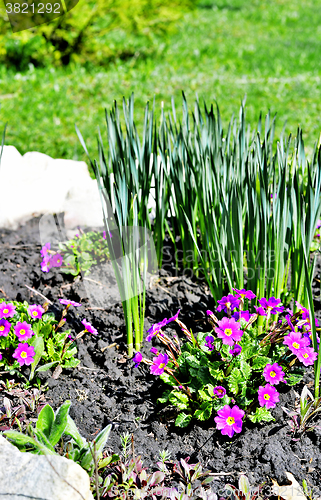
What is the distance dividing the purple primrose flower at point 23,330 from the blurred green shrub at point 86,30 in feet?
15.2

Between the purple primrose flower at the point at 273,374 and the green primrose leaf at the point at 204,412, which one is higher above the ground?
the purple primrose flower at the point at 273,374

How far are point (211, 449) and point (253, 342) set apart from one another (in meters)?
0.39

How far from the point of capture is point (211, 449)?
1501mm

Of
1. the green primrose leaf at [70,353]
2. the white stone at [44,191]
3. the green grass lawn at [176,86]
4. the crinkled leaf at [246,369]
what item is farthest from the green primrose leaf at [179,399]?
the green grass lawn at [176,86]

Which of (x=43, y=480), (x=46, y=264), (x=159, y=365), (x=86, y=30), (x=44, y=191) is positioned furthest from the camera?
(x=86, y=30)

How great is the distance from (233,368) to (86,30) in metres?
5.51

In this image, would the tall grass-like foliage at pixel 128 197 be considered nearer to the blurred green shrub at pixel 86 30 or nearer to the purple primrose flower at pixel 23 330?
the purple primrose flower at pixel 23 330

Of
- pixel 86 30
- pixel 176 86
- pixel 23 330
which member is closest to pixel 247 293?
pixel 23 330

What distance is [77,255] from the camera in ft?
7.18

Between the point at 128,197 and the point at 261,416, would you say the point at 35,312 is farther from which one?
the point at 261,416

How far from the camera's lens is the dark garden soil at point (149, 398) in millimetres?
1462

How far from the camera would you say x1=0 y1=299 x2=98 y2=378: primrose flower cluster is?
5.42ft

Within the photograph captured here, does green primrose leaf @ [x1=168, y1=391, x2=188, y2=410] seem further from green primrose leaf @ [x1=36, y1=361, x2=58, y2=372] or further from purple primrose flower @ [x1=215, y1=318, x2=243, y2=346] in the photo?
green primrose leaf @ [x1=36, y1=361, x2=58, y2=372]

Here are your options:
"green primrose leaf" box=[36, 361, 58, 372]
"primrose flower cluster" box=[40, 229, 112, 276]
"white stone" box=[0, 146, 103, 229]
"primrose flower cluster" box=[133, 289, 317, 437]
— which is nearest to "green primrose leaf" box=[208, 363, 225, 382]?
"primrose flower cluster" box=[133, 289, 317, 437]
